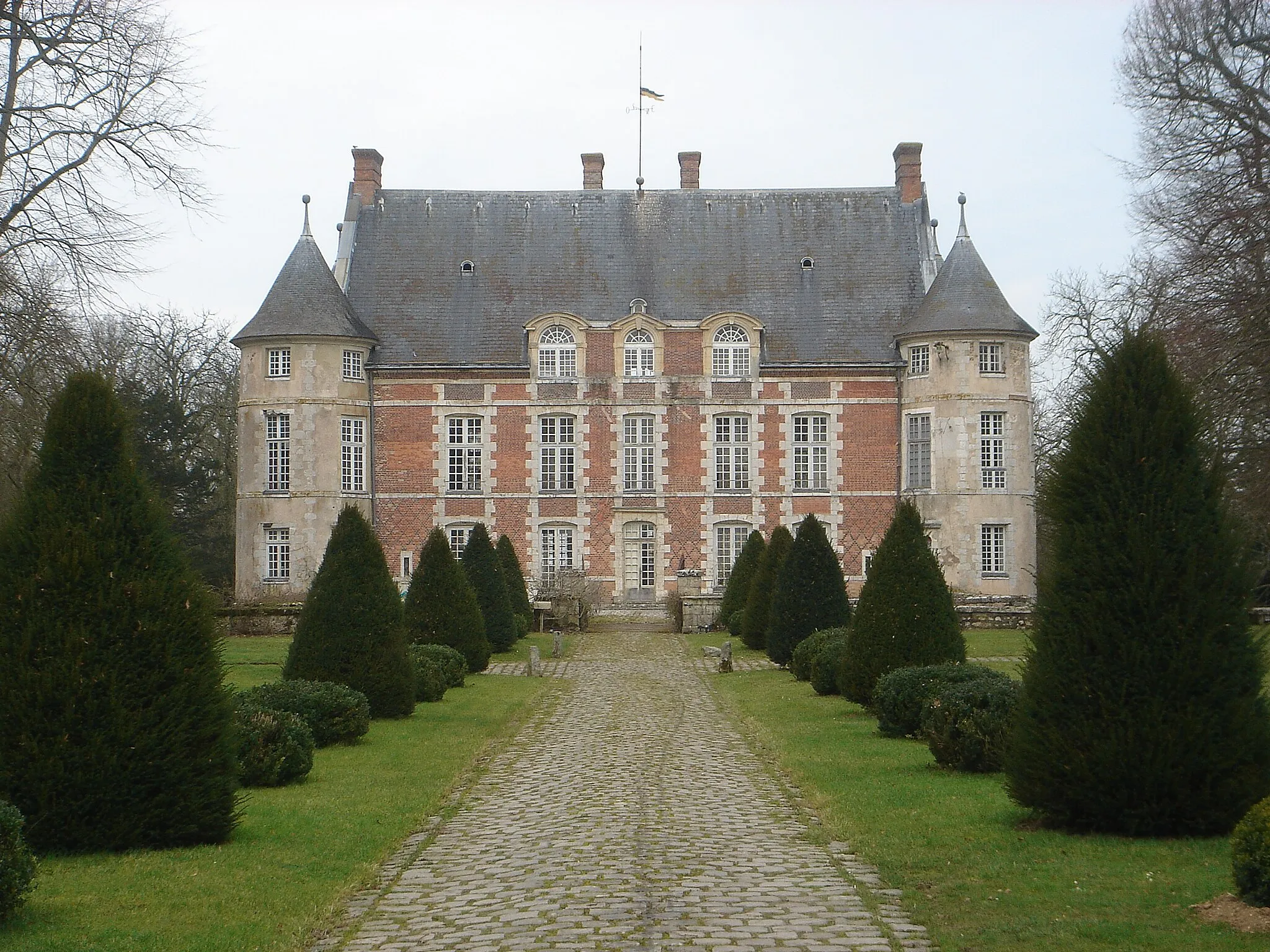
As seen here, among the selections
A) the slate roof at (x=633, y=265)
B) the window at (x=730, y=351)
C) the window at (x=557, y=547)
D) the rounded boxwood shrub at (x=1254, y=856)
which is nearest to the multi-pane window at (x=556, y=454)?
the window at (x=557, y=547)

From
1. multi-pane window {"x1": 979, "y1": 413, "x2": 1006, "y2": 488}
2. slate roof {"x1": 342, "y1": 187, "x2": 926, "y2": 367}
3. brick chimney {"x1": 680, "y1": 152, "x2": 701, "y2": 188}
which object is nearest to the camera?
multi-pane window {"x1": 979, "y1": 413, "x2": 1006, "y2": 488}

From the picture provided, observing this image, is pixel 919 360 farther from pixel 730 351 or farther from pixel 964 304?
pixel 730 351

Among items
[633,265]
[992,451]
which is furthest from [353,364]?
[992,451]

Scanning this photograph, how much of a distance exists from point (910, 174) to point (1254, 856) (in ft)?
109

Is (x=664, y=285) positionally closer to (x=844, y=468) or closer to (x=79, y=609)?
(x=844, y=468)

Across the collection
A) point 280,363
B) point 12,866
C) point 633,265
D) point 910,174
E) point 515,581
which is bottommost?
point 12,866

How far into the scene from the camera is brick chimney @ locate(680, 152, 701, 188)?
38875 mm

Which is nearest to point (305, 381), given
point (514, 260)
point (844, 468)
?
point (514, 260)

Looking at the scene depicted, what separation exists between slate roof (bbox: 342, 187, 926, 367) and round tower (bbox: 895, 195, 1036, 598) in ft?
6.30

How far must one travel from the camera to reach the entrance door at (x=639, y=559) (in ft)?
117

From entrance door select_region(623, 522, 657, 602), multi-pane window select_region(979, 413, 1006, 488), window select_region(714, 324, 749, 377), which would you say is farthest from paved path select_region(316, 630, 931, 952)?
window select_region(714, 324, 749, 377)

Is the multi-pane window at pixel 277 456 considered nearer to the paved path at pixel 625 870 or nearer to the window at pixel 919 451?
the window at pixel 919 451

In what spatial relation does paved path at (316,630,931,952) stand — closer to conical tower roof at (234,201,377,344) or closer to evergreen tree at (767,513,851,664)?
evergreen tree at (767,513,851,664)

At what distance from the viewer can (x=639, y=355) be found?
3569cm
